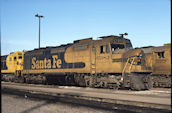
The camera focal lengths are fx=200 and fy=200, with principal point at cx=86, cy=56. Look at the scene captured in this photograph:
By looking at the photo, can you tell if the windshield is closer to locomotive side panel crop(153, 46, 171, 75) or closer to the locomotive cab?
locomotive side panel crop(153, 46, 171, 75)

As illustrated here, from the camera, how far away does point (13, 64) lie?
1007 inches

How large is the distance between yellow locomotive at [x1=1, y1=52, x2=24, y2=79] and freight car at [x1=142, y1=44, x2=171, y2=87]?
50.1ft

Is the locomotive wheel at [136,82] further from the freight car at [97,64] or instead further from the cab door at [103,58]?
the cab door at [103,58]

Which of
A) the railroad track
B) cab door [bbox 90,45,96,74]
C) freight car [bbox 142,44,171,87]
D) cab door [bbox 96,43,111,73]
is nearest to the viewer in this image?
the railroad track

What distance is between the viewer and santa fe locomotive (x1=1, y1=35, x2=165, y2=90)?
14273 millimetres

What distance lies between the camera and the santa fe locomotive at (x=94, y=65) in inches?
562

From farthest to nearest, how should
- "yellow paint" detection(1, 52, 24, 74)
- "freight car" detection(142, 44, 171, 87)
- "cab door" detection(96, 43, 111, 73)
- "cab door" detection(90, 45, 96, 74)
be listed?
"yellow paint" detection(1, 52, 24, 74) < "freight car" detection(142, 44, 171, 87) < "cab door" detection(90, 45, 96, 74) < "cab door" detection(96, 43, 111, 73)

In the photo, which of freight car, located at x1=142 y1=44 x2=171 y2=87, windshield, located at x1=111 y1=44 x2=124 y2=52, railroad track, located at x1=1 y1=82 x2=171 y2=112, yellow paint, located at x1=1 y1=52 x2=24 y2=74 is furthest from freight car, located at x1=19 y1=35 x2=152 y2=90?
yellow paint, located at x1=1 y1=52 x2=24 y2=74

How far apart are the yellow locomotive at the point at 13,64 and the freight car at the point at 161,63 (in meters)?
15.3

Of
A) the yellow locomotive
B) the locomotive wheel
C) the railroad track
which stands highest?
the yellow locomotive

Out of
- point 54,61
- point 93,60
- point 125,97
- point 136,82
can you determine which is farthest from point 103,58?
point 54,61

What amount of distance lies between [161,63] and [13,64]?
1776cm

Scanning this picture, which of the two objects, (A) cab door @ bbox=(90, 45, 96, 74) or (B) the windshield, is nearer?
(B) the windshield

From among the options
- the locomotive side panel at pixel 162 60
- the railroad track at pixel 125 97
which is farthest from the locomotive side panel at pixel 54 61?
the locomotive side panel at pixel 162 60
